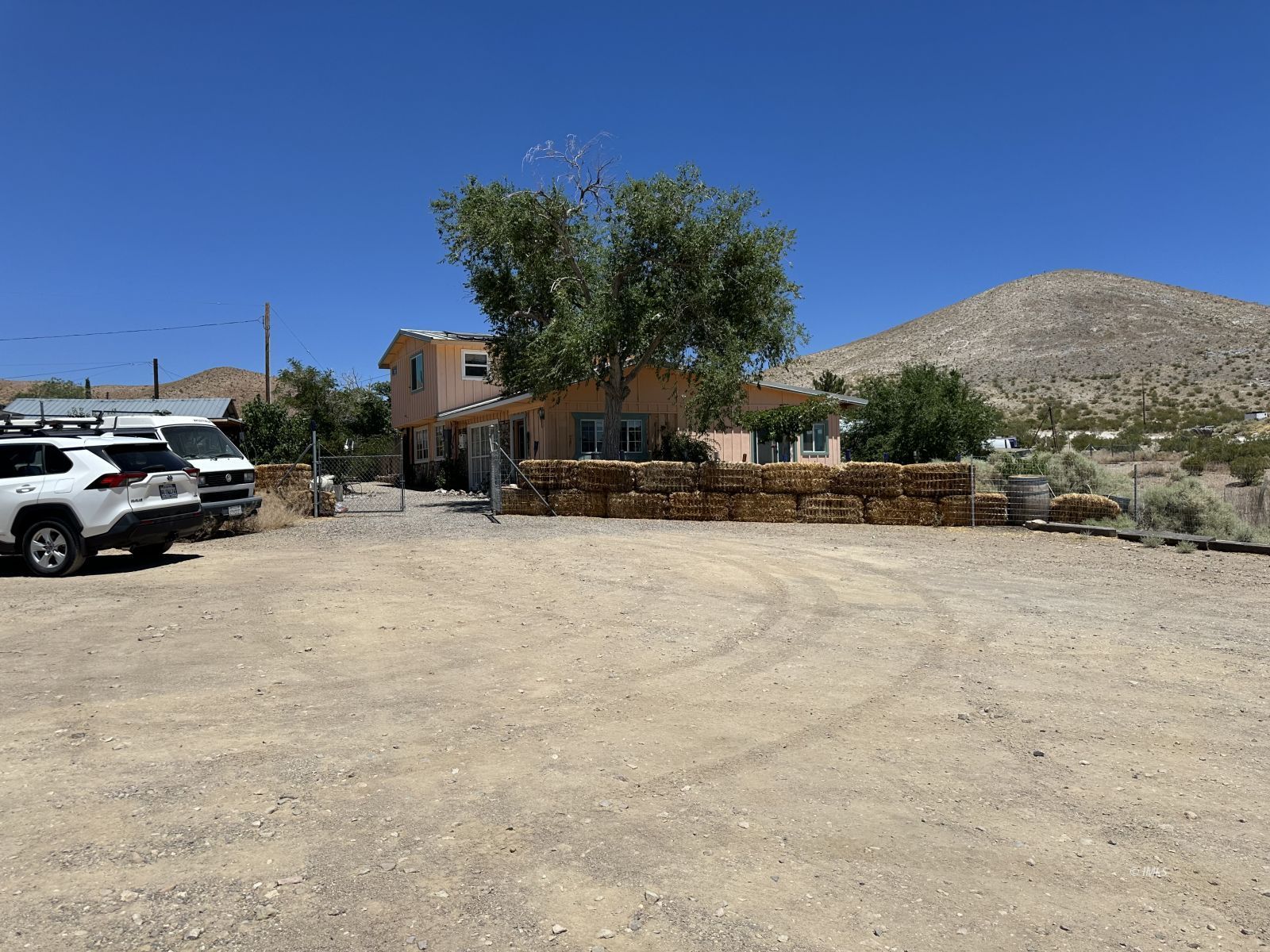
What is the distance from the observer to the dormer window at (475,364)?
31953mm

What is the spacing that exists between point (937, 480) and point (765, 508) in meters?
3.71

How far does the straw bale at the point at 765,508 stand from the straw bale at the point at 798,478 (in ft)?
0.55

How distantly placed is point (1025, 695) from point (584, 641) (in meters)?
3.50

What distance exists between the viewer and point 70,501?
10883 mm

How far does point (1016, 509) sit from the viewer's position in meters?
17.9

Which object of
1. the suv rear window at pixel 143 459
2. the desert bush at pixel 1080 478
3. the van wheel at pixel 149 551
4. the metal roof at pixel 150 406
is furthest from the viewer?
the metal roof at pixel 150 406

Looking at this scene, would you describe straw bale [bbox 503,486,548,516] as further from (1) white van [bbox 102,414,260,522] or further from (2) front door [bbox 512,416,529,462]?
(2) front door [bbox 512,416,529,462]

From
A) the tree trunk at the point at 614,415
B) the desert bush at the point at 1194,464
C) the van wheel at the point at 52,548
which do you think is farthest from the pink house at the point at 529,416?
the van wheel at the point at 52,548

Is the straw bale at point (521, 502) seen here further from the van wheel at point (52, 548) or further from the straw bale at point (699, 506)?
the van wheel at point (52, 548)

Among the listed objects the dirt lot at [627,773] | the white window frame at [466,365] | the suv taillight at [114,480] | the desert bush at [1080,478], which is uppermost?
the white window frame at [466,365]

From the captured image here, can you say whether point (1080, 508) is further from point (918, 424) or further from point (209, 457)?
point (209, 457)

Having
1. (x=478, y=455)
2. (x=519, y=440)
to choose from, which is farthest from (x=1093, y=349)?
(x=519, y=440)

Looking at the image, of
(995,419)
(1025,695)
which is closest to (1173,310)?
(995,419)

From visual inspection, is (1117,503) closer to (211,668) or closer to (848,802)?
(848,802)
